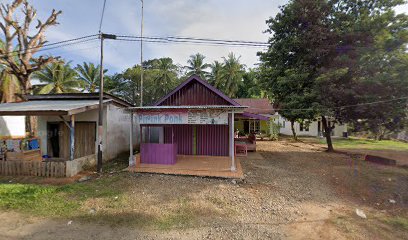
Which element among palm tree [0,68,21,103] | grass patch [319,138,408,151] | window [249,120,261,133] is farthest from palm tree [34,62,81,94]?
grass patch [319,138,408,151]

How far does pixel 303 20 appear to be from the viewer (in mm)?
13438

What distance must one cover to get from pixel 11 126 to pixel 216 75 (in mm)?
30382

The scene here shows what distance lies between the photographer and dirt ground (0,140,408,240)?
4738 millimetres

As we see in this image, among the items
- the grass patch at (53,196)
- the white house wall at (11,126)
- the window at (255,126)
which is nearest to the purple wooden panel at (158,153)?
the grass patch at (53,196)

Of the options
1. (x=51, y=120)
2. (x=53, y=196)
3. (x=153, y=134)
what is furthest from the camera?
(x=153, y=134)

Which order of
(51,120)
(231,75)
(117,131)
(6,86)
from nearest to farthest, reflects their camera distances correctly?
(51,120) → (117,131) → (6,86) → (231,75)

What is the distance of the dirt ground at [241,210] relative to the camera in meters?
4.74

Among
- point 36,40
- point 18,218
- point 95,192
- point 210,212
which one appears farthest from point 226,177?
point 36,40

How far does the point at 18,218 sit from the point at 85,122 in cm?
694

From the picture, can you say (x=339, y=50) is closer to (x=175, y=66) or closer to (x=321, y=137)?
(x=321, y=137)

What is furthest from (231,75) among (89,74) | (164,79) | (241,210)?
(241,210)

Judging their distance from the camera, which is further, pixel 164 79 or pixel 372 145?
pixel 164 79

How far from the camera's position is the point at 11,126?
49.0 ft

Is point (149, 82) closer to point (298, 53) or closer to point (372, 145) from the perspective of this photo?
point (298, 53)
